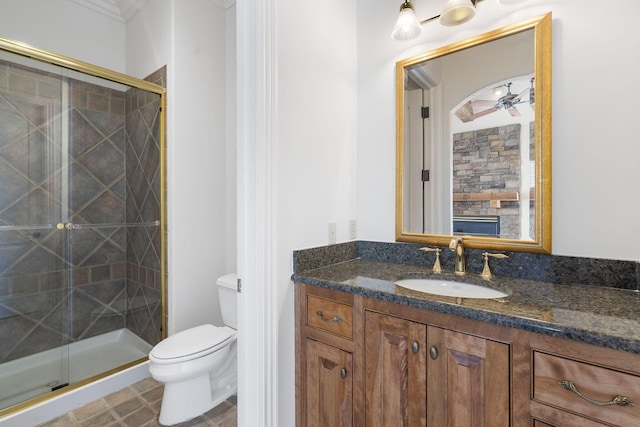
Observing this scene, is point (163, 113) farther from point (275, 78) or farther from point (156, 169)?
point (275, 78)

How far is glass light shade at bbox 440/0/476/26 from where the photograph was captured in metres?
1.20

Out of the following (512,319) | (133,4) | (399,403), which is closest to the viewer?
(512,319)

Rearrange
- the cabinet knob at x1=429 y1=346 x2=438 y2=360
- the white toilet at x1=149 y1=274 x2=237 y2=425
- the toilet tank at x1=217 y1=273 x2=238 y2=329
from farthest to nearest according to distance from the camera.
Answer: the toilet tank at x1=217 y1=273 x2=238 y2=329
the white toilet at x1=149 y1=274 x2=237 y2=425
the cabinet knob at x1=429 y1=346 x2=438 y2=360

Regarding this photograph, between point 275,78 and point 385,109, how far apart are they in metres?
0.66

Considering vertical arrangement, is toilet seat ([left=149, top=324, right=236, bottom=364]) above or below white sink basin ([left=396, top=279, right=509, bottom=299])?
below

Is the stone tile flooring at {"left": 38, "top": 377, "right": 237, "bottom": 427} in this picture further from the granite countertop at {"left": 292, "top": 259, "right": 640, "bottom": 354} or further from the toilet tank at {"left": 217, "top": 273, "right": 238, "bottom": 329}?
the granite countertop at {"left": 292, "top": 259, "right": 640, "bottom": 354}

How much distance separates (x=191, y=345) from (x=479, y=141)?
6.12 ft

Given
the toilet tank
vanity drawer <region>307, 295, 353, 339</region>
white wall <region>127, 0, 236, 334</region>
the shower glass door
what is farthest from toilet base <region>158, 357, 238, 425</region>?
vanity drawer <region>307, 295, 353, 339</region>

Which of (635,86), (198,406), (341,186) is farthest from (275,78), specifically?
(198,406)

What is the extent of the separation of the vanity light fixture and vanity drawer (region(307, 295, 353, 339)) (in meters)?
1.26

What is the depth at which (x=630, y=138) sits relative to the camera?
1.01 metres

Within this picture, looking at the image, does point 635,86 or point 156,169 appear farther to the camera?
point 156,169

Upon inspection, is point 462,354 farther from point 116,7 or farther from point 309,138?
point 116,7

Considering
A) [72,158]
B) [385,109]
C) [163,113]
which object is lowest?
[72,158]
